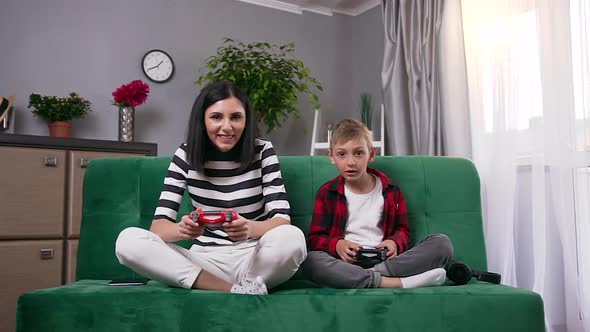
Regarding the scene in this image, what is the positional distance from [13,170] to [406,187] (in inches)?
75.2

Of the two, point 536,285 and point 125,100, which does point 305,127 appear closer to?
point 125,100

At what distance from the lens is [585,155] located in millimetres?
2156

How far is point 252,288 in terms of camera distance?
4.17 feet

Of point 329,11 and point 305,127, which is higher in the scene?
point 329,11

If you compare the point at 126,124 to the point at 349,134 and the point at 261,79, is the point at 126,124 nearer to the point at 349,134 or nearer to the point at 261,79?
the point at 261,79

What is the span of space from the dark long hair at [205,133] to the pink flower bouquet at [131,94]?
62.0 inches

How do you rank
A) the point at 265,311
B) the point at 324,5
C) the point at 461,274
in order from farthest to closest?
the point at 324,5, the point at 461,274, the point at 265,311

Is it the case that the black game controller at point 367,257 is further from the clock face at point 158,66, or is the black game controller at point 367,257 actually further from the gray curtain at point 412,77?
the clock face at point 158,66

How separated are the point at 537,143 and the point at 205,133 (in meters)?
1.59

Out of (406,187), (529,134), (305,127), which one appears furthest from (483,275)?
(305,127)

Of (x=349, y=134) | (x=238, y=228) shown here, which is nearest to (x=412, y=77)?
(x=349, y=134)

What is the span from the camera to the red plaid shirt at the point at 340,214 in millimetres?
1649

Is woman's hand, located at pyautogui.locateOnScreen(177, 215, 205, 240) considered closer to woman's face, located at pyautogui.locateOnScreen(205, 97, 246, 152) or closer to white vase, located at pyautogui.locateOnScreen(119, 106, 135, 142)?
woman's face, located at pyautogui.locateOnScreen(205, 97, 246, 152)

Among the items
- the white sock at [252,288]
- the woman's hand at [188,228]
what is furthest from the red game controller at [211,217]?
the white sock at [252,288]
